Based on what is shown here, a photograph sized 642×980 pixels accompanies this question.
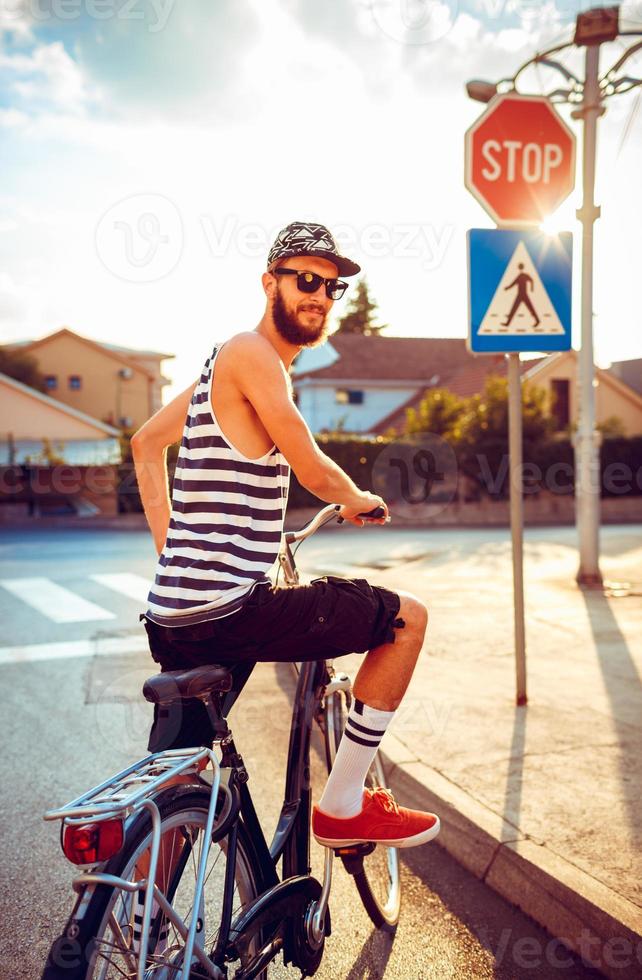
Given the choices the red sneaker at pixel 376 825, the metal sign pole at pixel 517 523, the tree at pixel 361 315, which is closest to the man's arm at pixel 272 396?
the red sneaker at pixel 376 825

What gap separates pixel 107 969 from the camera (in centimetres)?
169

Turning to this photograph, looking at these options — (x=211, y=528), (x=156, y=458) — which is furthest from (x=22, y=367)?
(x=211, y=528)

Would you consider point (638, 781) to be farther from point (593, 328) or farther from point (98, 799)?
point (593, 328)

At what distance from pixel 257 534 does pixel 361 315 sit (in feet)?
239

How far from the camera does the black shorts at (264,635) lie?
2.20m

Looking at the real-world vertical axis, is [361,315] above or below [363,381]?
above

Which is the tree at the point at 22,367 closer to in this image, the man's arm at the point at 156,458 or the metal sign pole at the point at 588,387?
the metal sign pole at the point at 588,387

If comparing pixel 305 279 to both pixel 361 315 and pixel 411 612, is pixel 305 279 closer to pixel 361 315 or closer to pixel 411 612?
pixel 411 612

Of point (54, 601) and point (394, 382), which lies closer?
point (54, 601)

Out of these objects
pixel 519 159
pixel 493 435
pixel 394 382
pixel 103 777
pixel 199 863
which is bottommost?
pixel 103 777

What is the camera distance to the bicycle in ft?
5.44

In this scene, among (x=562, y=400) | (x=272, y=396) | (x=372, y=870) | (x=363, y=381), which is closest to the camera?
(x=272, y=396)

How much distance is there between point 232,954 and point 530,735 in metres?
2.78

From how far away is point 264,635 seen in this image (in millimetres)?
2227
